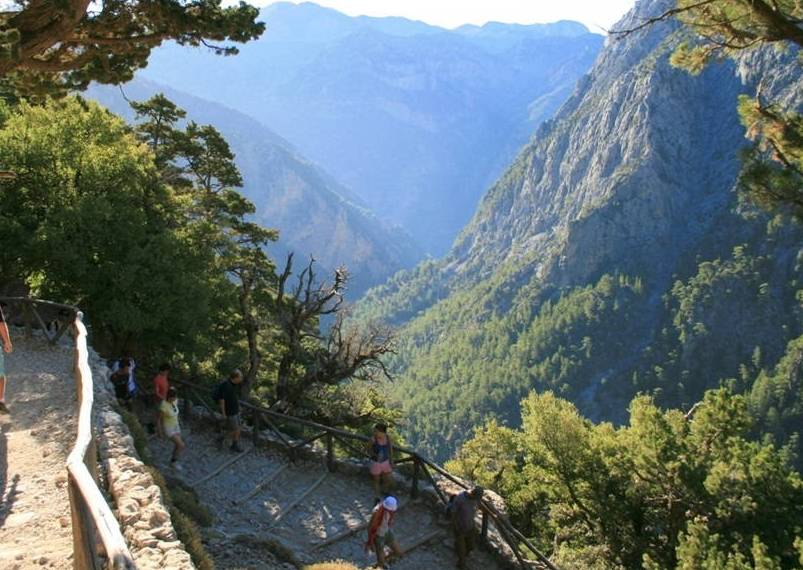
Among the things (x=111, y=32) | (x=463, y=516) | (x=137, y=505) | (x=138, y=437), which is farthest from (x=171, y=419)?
(x=111, y=32)

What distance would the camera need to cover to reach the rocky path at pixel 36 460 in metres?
6.59

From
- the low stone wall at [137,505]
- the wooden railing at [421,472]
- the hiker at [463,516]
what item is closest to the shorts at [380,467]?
the wooden railing at [421,472]

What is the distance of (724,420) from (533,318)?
16838 cm

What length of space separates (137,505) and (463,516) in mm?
6871

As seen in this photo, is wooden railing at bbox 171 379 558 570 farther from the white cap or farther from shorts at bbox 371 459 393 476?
the white cap

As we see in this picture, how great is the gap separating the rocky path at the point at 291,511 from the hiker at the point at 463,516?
0.66m

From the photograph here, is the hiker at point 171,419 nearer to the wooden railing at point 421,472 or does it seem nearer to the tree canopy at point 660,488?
the wooden railing at point 421,472

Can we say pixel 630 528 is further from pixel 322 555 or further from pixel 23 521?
pixel 23 521

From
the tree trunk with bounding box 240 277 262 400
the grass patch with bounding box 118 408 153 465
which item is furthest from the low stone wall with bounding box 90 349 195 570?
the tree trunk with bounding box 240 277 262 400

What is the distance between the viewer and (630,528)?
22984 millimetres

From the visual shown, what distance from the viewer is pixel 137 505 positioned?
697cm

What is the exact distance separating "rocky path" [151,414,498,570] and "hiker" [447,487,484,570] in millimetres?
658

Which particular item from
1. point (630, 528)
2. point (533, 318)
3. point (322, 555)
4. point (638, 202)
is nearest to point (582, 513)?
point (630, 528)

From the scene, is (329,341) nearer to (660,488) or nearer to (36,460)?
(660,488)
